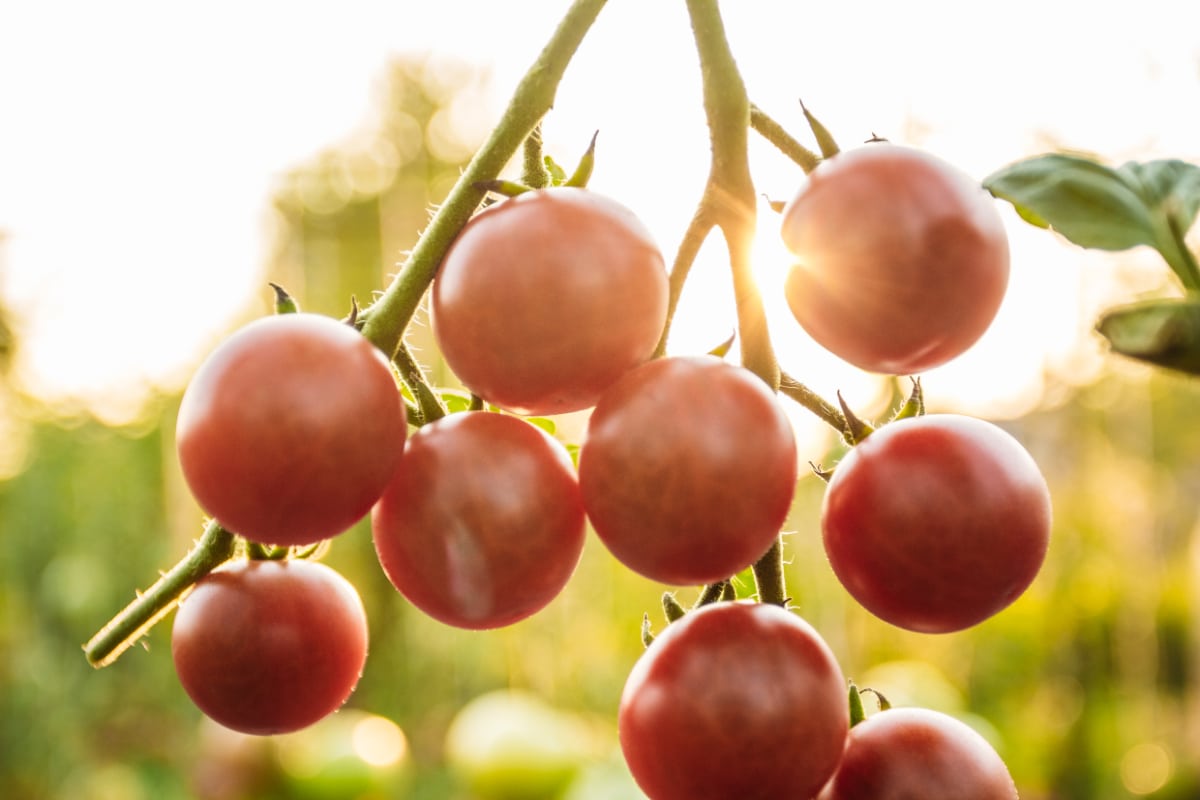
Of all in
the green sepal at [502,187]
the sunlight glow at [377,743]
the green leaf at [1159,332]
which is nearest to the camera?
the green leaf at [1159,332]

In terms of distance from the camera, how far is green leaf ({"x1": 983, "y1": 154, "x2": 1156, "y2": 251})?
28 cm

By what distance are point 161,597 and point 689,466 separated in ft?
0.66

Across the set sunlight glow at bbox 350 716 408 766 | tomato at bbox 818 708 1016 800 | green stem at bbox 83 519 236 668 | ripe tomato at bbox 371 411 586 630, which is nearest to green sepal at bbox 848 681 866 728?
tomato at bbox 818 708 1016 800

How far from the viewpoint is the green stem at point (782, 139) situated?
0.35 metres

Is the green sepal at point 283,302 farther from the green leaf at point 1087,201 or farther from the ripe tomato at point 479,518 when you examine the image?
the green leaf at point 1087,201

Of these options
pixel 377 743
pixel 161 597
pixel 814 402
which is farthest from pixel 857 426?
pixel 377 743

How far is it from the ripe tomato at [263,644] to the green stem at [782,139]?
22 cm

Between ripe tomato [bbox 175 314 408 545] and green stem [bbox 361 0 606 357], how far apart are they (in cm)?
2

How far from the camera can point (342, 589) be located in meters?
0.39

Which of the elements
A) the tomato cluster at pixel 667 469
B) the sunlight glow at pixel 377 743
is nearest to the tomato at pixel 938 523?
the tomato cluster at pixel 667 469

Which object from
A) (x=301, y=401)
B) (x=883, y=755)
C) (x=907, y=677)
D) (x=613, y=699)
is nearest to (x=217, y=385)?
(x=301, y=401)

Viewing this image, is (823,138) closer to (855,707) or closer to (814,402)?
(814,402)

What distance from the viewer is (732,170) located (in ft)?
1.06

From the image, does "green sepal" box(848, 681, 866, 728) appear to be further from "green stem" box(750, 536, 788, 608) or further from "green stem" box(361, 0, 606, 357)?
"green stem" box(361, 0, 606, 357)
